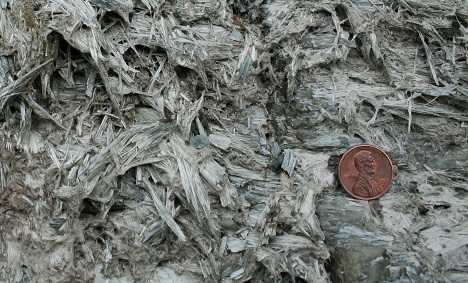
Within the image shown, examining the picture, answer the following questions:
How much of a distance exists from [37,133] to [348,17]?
2122 mm

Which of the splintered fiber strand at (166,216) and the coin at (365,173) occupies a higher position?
the coin at (365,173)

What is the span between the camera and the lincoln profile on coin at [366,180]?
2873 mm

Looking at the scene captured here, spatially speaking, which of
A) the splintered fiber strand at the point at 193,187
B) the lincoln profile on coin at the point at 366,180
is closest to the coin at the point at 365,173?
the lincoln profile on coin at the point at 366,180

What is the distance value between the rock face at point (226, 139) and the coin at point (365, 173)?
7 cm

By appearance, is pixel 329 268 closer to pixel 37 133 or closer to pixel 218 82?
pixel 218 82

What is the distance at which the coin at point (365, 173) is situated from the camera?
2873mm

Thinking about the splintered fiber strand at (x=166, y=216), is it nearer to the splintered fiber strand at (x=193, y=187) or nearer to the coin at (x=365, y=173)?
the splintered fiber strand at (x=193, y=187)

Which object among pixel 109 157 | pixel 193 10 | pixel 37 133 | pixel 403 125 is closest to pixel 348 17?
pixel 403 125

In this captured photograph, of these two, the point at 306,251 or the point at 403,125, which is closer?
the point at 306,251

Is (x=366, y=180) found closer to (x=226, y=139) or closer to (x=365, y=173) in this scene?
(x=365, y=173)

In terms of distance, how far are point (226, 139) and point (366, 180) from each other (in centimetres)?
89

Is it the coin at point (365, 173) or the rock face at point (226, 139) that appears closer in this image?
the rock face at point (226, 139)

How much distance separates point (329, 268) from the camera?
112 inches

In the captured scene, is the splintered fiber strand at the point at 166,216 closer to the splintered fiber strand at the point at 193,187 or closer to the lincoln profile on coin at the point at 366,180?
the splintered fiber strand at the point at 193,187
